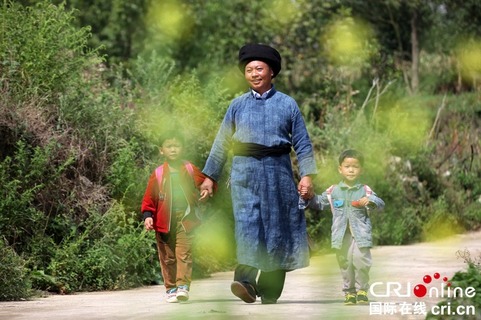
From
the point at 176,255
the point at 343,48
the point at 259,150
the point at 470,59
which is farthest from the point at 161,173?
the point at 470,59

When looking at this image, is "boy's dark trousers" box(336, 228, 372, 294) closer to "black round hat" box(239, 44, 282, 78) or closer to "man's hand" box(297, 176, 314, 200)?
"man's hand" box(297, 176, 314, 200)

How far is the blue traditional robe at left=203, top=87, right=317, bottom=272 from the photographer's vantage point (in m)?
9.36

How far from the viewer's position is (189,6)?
2694cm

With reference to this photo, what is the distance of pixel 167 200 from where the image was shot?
10164 mm

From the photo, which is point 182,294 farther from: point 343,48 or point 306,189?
point 343,48

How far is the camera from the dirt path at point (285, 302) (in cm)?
847

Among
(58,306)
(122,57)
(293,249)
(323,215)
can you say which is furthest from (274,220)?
(122,57)

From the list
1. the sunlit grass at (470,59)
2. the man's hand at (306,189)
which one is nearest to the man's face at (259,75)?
the man's hand at (306,189)

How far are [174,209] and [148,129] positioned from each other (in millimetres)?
2626

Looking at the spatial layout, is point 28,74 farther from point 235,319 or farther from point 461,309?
point 461,309

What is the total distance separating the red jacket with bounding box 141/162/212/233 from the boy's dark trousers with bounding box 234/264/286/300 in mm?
892

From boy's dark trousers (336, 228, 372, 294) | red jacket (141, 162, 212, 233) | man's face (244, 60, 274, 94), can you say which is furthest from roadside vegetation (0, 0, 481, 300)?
boy's dark trousers (336, 228, 372, 294)

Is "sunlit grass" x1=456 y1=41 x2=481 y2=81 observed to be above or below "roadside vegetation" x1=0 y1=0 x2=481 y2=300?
above

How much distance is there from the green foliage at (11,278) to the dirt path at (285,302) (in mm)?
187
